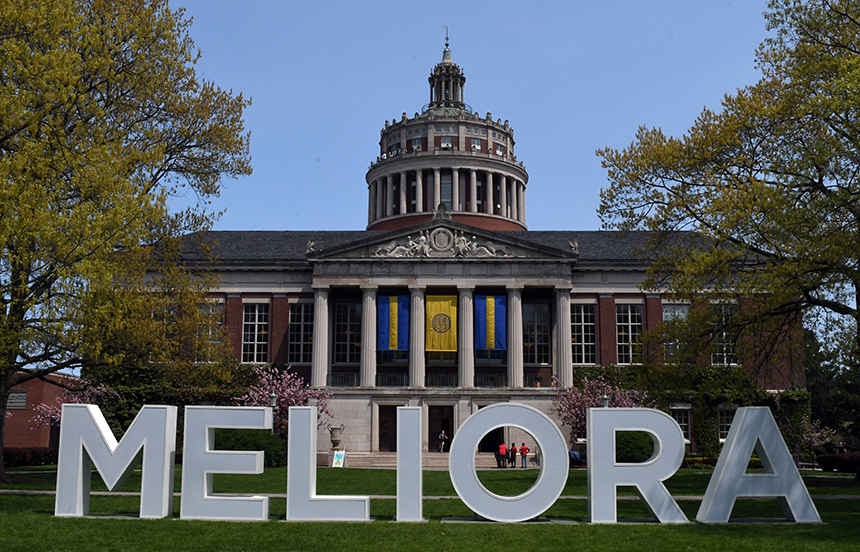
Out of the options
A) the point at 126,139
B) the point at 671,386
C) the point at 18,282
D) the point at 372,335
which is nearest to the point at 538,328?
the point at 372,335

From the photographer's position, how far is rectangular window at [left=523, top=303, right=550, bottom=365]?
60.3 metres

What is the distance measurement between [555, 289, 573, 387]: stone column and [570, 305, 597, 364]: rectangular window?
1.48 metres

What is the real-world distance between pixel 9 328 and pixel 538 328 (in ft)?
137

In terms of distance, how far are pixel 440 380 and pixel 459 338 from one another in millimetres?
3390

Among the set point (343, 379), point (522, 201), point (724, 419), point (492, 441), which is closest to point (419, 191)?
point (522, 201)

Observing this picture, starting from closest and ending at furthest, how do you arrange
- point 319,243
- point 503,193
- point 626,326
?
point 626,326 < point 319,243 < point 503,193

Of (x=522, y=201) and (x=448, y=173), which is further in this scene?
(x=522, y=201)

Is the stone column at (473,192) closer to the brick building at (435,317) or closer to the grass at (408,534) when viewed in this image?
the brick building at (435,317)

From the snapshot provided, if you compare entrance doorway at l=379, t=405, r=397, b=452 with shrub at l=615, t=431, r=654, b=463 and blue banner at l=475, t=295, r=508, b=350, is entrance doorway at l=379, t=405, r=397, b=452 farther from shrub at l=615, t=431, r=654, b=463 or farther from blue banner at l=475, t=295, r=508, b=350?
shrub at l=615, t=431, r=654, b=463

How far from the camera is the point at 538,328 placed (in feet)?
200

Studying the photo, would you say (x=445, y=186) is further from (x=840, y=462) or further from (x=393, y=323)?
(x=840, y=462)

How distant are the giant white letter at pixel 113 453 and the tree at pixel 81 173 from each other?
503 centimetres

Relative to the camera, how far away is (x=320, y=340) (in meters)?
58.1

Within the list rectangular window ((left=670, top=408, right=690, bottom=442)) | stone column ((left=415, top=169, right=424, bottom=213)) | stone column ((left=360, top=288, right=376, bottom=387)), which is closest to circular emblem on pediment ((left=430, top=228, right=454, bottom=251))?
stone column ((left=360, top=288, right=376, bottom=387))
